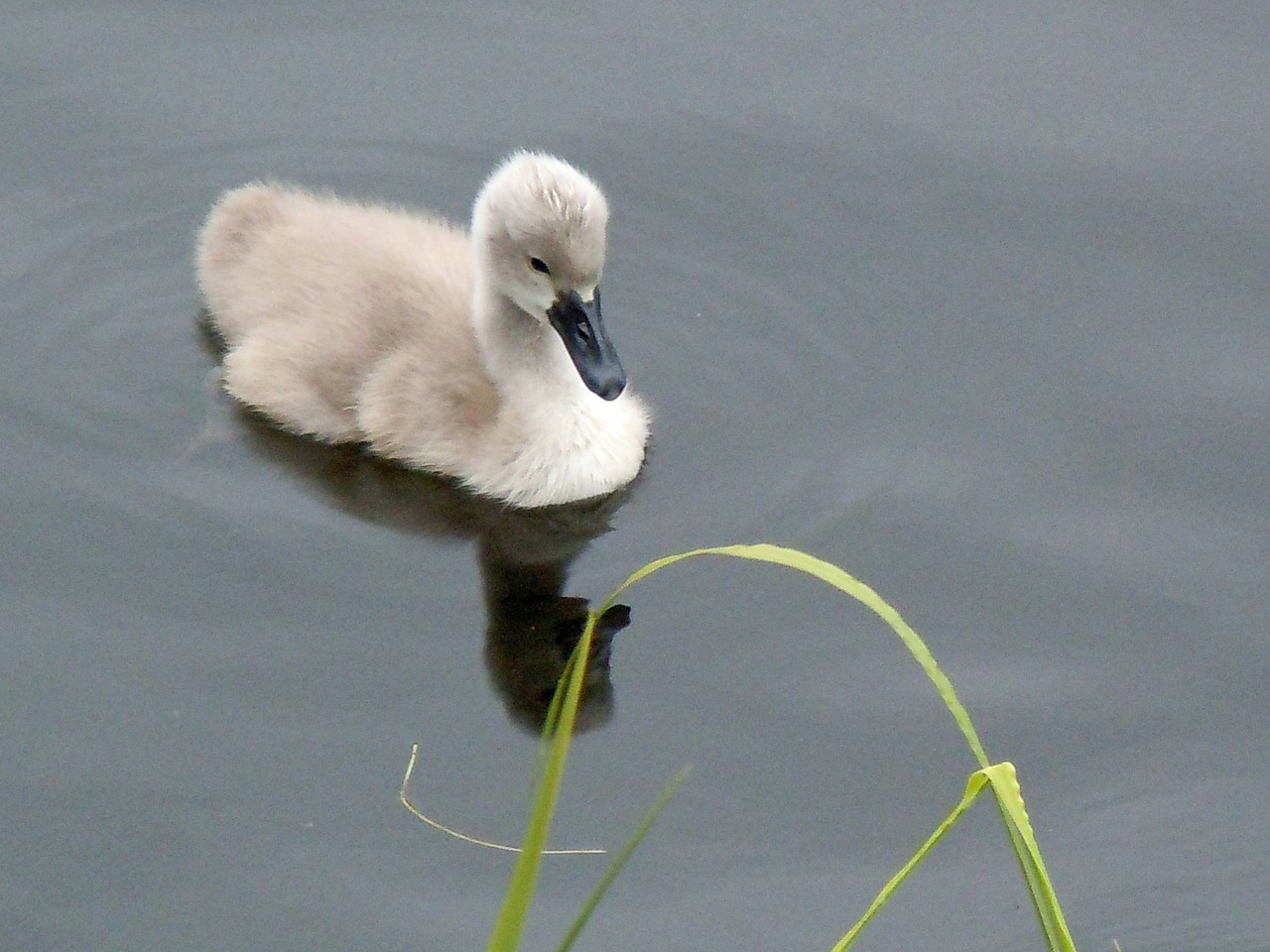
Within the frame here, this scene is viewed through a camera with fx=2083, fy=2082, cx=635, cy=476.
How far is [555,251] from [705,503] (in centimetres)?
65

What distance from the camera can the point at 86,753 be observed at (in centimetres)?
389

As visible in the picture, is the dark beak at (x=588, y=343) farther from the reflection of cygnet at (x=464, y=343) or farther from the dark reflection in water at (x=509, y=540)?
the dark reflection in water at (x=509, y=540)

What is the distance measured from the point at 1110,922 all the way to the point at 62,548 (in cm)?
226

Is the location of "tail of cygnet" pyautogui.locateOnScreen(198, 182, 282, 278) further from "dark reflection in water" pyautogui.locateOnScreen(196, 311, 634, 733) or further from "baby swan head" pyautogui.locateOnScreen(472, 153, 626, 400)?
"baby swan head" pyautogui.locateOnScreen(472, 153, 626, 400)

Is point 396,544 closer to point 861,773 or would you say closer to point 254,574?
point 254,574

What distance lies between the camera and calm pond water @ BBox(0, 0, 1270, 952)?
147 inches

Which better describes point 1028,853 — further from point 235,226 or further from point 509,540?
point 235,226

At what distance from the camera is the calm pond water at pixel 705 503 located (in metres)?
3.73

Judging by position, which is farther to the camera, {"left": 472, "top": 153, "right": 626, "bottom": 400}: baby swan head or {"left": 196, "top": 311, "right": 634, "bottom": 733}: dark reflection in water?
{"left": 472, "top": 153, "right": 626, "bottom": 400}: baby swan head

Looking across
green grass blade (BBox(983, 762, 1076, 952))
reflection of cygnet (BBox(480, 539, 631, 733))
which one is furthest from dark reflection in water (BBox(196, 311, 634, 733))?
green grass blade (BBox(983, 762, 1076, 952))

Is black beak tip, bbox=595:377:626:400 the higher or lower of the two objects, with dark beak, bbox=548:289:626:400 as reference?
lower

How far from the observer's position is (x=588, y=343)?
4.46m

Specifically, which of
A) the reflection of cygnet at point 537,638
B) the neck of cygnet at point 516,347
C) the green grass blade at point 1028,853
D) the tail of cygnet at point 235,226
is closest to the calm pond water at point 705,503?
the reflection of cygnet at point 537,638

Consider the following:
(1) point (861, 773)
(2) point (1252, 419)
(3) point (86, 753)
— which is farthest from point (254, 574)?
(2) point (1252, 419)
